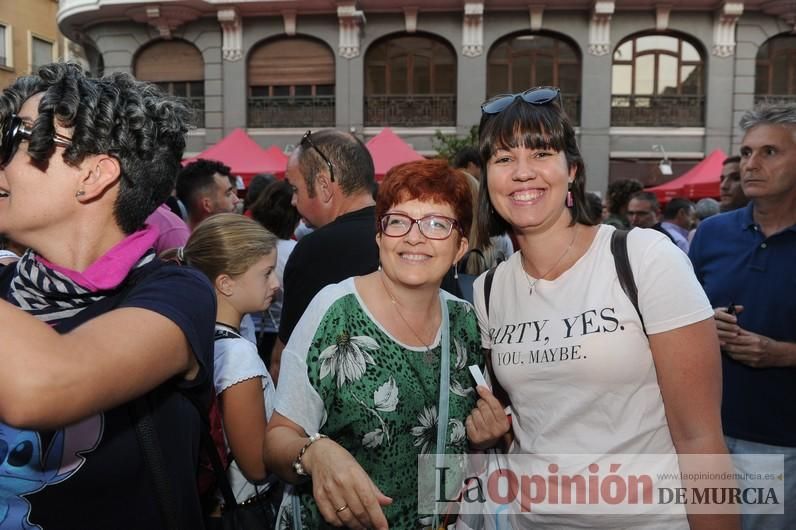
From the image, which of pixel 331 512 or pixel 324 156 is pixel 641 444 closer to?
pixel 331 512

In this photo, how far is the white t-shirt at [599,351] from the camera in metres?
1.87

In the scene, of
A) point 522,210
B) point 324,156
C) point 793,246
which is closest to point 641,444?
point 522,210

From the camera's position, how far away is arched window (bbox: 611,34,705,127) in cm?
1809

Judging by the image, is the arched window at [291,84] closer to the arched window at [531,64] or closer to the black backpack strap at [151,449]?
the arched window at [531,64]

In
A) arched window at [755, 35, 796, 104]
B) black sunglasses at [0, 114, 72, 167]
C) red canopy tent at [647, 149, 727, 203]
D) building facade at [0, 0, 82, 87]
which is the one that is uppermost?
building facade at [0, 0, 82, 87]

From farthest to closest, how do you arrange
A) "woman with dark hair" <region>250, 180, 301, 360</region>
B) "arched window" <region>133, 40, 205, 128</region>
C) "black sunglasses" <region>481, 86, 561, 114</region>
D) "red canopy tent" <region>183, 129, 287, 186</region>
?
"arched window" <region>133, 40, 205, 128</region>
"red canopy tent" <region>183, 129, 287, 186</region>
"woman with dark hair" <region>250, 180, 301, 360</region>
"black sunglasses" <region>481, 86, 561, 114</region>

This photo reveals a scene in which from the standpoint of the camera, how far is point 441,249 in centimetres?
202

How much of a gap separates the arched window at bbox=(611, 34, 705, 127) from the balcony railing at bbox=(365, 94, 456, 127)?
16.4 feet

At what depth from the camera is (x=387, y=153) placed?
36.0ft


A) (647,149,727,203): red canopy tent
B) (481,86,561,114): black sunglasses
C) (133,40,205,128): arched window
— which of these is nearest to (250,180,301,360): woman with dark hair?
(481,86,561,114): black sunglasses

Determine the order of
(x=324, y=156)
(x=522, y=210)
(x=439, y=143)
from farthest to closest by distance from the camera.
Result: (x=439, y=143)
(x=324, y=156)
(x=522, y=210)

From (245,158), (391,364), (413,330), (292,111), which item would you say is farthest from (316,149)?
(292,111)

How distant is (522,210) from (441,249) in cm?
33

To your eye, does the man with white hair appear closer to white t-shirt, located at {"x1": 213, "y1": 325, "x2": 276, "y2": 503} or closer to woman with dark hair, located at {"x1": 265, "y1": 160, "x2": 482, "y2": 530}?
woman with dark hair, located at {"x1": 265, "y1": 160, "x2": 482, "y2": 530}
